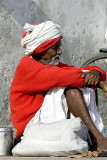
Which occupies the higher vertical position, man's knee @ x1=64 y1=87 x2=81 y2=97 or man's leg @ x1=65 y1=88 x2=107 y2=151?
man's knee @ x1=64 y1=87 x2=81 y2=97

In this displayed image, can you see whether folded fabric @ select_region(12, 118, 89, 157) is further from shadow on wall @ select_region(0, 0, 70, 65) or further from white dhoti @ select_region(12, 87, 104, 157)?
shadow on wall @ select_region(0, 0, 70, 65)

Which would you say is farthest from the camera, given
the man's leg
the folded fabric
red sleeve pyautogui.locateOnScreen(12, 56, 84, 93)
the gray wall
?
the gray wall

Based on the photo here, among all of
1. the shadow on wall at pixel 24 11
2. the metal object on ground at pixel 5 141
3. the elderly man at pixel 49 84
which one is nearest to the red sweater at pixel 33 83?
the elderly man at pixel 49 84

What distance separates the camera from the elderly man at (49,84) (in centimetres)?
331

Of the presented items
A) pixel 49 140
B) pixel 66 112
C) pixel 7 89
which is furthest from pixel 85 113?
pixel 7 89

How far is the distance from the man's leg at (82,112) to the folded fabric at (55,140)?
19cm

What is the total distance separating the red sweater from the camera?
3.38 m

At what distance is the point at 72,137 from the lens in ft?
9.69

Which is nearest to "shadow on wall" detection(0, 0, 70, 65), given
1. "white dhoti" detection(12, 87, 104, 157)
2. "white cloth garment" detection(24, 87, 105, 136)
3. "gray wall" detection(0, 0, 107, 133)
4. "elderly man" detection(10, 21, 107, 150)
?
"gray wall" detection(0, 0, 107, 133)

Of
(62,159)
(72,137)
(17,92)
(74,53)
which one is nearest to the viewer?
(62,159)

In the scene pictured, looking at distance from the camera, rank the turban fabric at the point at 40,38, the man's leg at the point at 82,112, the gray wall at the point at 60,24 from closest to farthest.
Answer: the man's leg at the point at 82,112 → the turban fabric at the point at 40,38 → the gray wall at the point at 60,24

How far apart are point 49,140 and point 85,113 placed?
0.44 m

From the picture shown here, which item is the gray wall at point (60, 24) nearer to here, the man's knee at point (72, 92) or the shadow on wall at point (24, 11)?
the shadow on wall at point (24, 11)

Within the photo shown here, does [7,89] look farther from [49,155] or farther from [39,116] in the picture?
[49,155]
